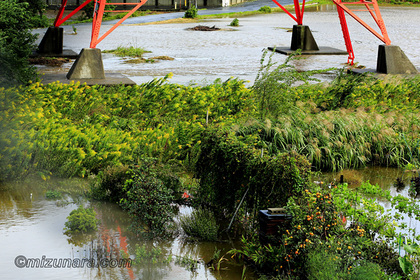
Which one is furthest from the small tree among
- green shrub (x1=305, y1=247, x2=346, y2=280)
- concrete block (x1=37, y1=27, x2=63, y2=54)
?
concrete block (x1=37, y1=27, x2=63, y2=54)

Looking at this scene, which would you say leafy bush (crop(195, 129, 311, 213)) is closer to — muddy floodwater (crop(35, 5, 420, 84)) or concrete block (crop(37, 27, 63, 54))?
muddy floodwater (crop(35, 5, 420, 84))

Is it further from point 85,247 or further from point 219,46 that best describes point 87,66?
point 219,46

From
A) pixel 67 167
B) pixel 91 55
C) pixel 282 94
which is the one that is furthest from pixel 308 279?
pixel 91 55

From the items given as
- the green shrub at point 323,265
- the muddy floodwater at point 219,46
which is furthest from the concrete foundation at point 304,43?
the green shrub at point 323,265

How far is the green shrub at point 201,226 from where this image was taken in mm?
5480

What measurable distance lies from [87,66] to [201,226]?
8217 millimetres

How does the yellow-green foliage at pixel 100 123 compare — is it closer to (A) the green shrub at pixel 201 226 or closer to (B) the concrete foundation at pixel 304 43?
(A) the green shrub at pixel 201 226

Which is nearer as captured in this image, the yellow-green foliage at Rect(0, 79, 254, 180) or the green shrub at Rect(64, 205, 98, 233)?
the green shrub at Rect(64, 205, 98, 233)

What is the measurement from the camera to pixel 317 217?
186 inches

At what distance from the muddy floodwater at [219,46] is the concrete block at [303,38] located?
0.58 metres

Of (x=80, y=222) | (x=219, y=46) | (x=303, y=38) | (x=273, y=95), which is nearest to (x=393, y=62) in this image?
(x=303, y=38)

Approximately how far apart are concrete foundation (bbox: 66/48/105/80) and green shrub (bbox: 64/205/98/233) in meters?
7.71

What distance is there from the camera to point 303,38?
2038 cm

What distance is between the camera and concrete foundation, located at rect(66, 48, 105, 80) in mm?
12734
